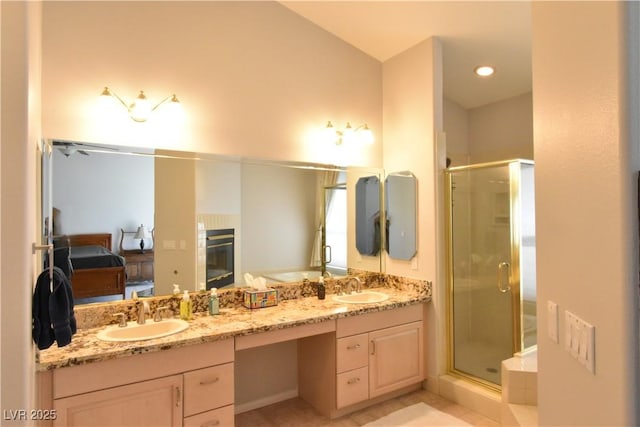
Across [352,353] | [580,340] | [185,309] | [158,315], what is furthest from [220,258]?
[580,340]

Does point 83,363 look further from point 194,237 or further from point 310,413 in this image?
point 310,413

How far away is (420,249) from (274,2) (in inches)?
93.2

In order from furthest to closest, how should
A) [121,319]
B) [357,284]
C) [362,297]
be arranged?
[357,284]
[362,297]
[121,319]

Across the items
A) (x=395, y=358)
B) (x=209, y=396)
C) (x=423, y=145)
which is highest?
(x=423, y=145)

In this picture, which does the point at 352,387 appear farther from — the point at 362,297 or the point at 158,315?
the point at 158,315

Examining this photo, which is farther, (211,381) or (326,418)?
(326,418)

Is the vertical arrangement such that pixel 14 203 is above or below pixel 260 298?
above

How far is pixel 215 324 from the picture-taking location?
2.27 metres

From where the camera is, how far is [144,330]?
86.9 inches

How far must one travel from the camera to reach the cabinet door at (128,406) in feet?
5.70

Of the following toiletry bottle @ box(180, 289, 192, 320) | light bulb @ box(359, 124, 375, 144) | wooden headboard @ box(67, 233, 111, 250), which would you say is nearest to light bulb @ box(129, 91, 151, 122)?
wooden headboard @ box(67, 233, 111, 250)

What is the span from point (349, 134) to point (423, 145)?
0.65 meters

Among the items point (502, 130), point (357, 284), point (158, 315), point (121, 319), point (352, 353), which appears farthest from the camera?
point (502, 130)

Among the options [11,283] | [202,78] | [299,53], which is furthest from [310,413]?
[299,53]
